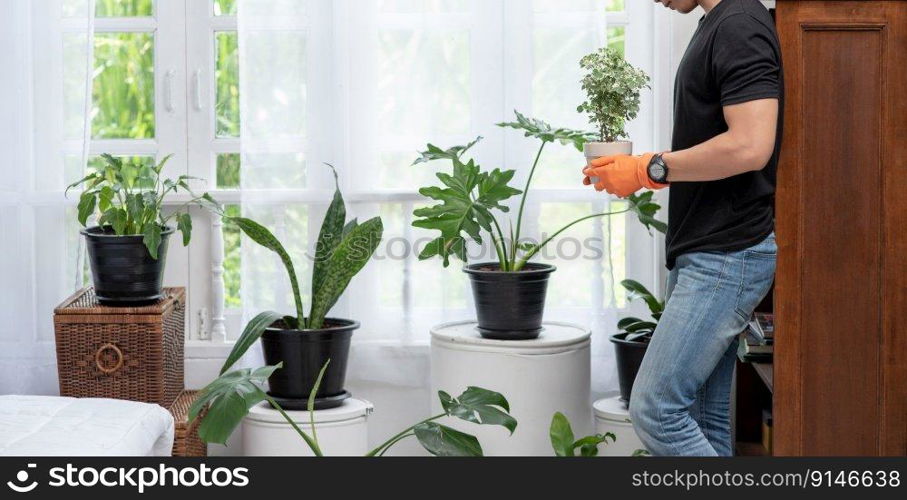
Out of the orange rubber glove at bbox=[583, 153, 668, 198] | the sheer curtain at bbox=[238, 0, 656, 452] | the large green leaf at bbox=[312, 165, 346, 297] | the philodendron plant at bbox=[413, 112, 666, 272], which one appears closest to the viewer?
the orange rubber glove at bbox=[583, 153, 668, 198]

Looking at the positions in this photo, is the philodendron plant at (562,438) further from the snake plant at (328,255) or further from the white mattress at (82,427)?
the white mattress at (82,427)

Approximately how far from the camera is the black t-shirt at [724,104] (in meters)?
1.97

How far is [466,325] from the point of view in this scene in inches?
124

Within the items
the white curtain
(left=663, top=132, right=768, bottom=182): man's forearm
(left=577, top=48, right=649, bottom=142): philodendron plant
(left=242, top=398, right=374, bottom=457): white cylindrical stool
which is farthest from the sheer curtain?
(left=663, top=132, right=768, bottom=182): man's forearm

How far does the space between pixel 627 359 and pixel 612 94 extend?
0.81 meters

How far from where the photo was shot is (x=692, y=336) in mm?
2080

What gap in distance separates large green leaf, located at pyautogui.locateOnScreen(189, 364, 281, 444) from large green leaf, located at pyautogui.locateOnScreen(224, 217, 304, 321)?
1.89ft

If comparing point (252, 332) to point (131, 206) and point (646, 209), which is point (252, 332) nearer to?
point (131, 206)

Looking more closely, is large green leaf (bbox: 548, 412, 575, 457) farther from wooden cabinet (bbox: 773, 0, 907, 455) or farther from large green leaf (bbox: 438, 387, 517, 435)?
wooden cabinet (bbox: 773, 0, 907, 455)

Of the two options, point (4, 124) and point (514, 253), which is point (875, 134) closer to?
point (514, 253)

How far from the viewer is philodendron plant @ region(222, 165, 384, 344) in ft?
9.60

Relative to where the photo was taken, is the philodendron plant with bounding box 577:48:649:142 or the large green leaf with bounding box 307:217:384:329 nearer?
the philodendron plant with bounding box 577:48:649:142

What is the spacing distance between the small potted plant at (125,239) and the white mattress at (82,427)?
1.23ft

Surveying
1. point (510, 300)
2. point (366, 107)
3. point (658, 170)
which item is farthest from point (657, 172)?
point (366, 107)
